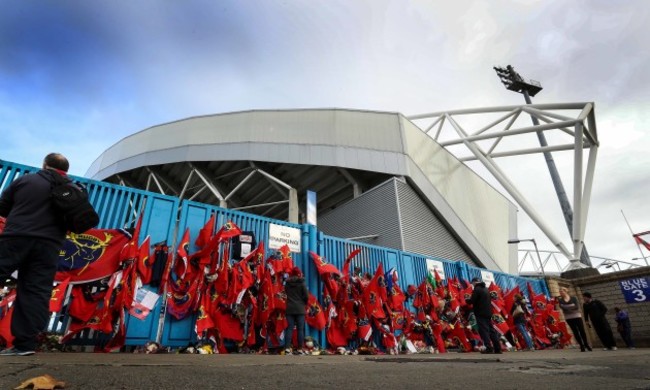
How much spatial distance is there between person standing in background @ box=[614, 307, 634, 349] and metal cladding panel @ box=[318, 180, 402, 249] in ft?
21.8

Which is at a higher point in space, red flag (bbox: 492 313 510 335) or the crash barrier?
the crash barrier

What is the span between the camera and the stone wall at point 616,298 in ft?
33.4

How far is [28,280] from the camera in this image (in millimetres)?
2924

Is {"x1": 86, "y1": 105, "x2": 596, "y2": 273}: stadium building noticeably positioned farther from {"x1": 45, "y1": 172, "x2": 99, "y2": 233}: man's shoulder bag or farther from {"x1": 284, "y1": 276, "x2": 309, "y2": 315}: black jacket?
{"x1": 45, "y1": 172, "x2": 99, "y2": 233}: man's shoulder bag

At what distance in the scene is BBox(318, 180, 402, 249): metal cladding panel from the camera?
13.0 meters

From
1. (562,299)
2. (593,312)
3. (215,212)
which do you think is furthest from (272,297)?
(593,312)

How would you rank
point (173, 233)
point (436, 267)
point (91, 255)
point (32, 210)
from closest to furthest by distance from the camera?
point (32, 210)
point (91, 255)
point (173, 233)
point (436, 267)

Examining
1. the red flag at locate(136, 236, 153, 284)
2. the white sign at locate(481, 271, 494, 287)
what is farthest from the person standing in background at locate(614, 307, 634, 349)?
the red flag at locate(136, 236, 153, 284)

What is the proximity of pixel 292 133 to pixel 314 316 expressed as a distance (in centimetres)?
988

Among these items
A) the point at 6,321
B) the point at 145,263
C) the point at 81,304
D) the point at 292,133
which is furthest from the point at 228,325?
the point at 292,133

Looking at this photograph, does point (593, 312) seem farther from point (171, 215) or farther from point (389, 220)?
point (171, 215)

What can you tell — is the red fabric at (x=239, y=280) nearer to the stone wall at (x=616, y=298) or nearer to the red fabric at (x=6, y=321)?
the red fabric at (x=6, y=321)

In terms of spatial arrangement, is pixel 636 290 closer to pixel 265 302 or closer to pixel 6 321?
pixel 265 302

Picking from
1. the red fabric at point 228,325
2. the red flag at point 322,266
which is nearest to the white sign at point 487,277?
the red flag at point 322,266
